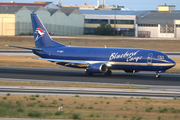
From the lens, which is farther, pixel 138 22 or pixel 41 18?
pixel 138 22

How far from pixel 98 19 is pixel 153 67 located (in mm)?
141859

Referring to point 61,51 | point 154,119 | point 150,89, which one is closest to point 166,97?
point 150,89

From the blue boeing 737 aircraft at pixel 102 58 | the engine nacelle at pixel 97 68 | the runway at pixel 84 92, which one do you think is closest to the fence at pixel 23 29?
the blue boeing 737 aircraft at pixel 102 58

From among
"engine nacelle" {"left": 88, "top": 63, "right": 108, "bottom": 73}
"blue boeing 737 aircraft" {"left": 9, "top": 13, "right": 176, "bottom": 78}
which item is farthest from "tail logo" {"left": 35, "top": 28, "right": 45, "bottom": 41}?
"engine nacelle" {"left": 88, "top": 63, "right": 108, "bottom": 73}

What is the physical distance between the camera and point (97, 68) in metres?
45.3

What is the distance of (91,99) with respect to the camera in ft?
89.9

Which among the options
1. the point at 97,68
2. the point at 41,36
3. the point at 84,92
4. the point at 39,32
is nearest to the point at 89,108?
the point at 84,92

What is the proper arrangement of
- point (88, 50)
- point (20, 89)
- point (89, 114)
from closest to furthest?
1. point (89, 114)
2. point (20, 89)
3. point (88, 50)

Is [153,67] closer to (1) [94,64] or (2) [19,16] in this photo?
(1) [94,64]

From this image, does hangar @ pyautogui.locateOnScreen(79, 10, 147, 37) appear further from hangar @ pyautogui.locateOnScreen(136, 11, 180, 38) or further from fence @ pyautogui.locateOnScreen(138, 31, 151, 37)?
fence @ pyautogui.locateOnScreen(138, 31, 151, 37)

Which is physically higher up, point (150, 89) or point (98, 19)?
point (98, 19)

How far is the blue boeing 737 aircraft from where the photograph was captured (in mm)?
44281

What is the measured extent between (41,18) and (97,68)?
110640 millimetres

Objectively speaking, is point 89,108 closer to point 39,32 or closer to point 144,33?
point 39,32
